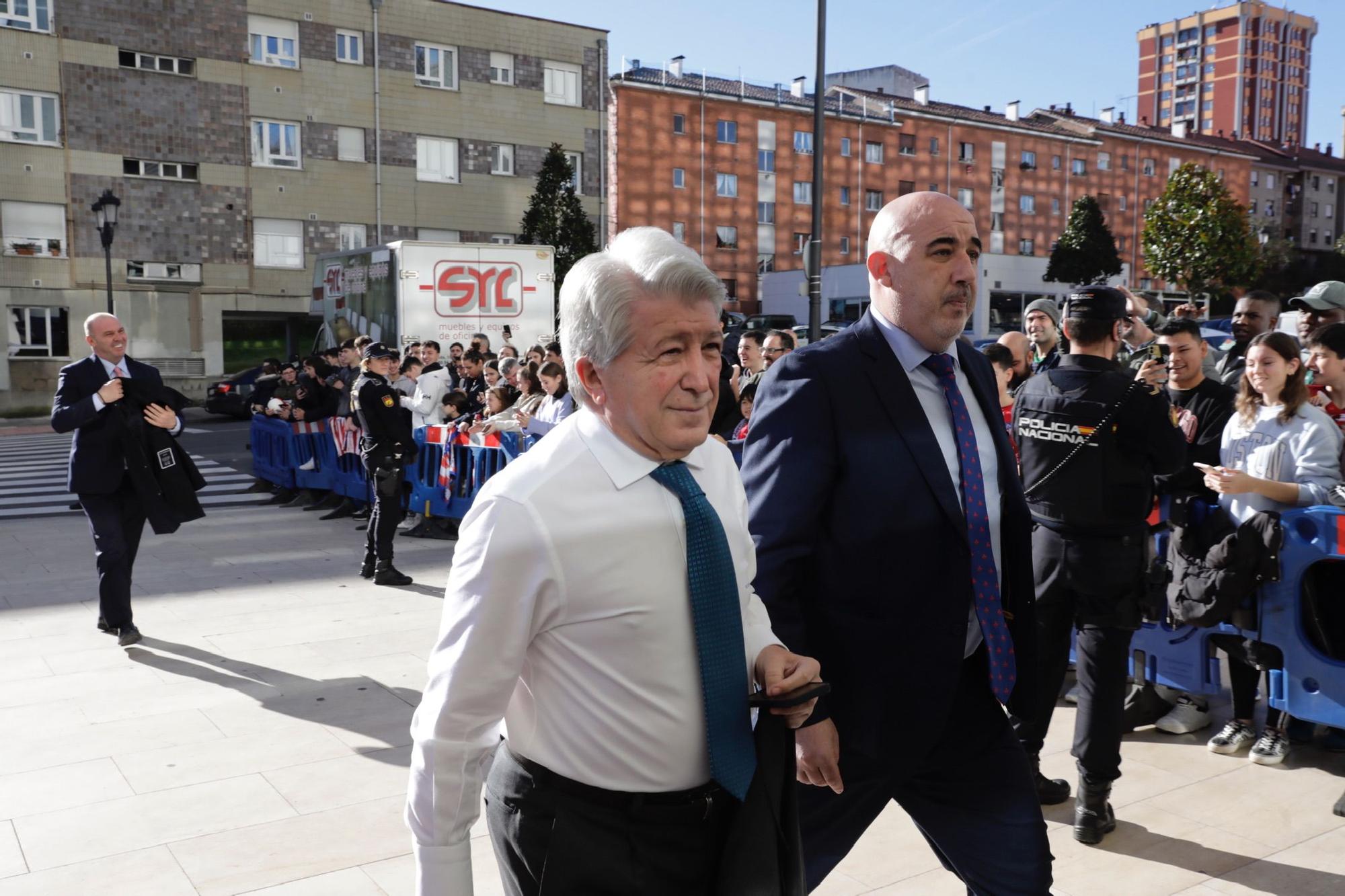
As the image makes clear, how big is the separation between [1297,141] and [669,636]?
172304 millimetres

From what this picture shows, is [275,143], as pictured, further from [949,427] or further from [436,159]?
[949,427]

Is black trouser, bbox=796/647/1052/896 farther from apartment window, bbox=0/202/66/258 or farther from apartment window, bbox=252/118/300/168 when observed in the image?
apartment window, bbox=252/118/300/168

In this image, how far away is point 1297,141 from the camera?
146 m

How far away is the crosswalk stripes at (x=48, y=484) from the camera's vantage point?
521 inches

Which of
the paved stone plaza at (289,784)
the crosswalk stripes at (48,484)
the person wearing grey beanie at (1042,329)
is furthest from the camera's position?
the crosswalk stripes at (48,484)

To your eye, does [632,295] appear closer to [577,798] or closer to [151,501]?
[577,798]

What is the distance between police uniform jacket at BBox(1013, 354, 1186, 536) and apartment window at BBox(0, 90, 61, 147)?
34256mm

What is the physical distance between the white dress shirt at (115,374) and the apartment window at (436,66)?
32.2 metres

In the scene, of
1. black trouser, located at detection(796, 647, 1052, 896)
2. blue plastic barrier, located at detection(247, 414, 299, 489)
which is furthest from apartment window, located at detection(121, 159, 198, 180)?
black trouser, located at detection(796, 647, 1052, 896)

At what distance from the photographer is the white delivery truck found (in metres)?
17.9

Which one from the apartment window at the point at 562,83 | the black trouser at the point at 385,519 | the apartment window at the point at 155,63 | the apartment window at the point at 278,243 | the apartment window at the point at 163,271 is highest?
the apartment window at the point at 562,83

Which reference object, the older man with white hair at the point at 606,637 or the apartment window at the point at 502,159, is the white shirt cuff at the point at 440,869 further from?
the apartment window at the point at 502,159

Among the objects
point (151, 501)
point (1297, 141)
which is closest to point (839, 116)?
point (151, 501)

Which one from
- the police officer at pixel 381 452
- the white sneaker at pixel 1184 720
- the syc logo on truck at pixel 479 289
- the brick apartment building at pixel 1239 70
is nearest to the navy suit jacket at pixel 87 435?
the police officer at pixel 381 452
